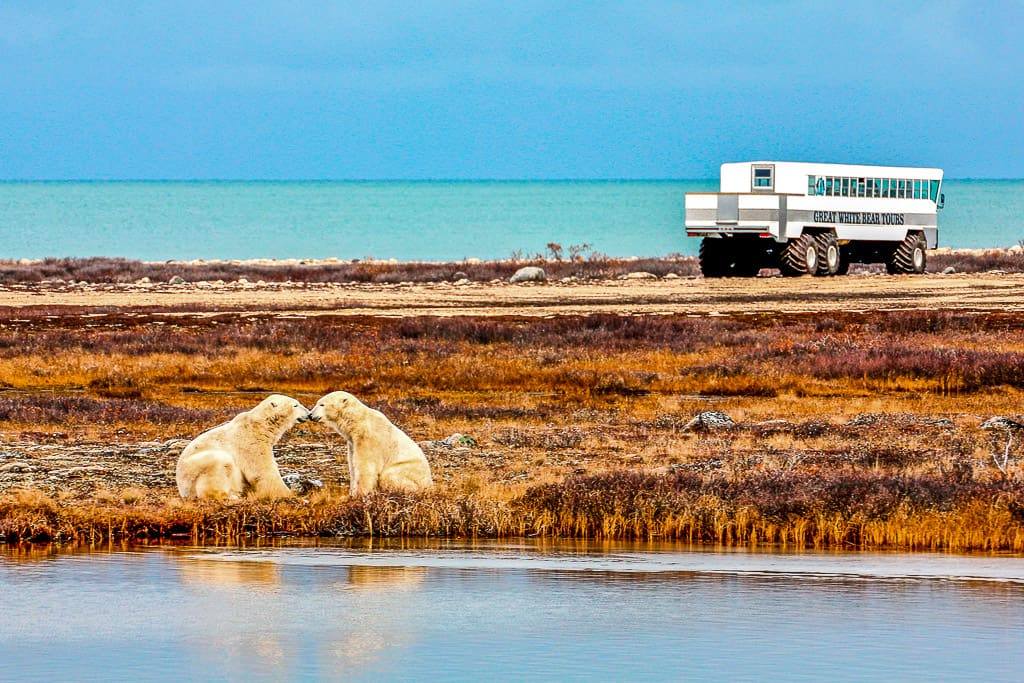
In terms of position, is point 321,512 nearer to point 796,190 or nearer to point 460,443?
point 460,443

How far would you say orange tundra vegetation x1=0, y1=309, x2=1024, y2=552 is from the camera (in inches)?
529

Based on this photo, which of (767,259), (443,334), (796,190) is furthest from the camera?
(767,259)

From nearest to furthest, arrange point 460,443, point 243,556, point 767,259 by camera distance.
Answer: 1. point 243,556
2. point 460,443
3. point 767,259

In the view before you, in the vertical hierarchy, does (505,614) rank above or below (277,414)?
below

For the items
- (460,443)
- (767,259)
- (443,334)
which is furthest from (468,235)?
(460,443)

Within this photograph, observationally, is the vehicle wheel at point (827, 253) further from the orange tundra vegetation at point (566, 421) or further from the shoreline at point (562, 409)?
the orange tundra vegetation at point (566, 421)

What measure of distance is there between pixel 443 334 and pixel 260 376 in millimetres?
6439

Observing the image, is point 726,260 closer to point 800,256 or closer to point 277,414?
point 800,256

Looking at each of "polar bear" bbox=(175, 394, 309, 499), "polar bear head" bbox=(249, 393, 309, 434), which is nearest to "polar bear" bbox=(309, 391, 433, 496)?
"polar bear head" bbox=(249, 393, 309, 434)

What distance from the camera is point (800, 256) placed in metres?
51.3

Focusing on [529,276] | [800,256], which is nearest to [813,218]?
[800,256]

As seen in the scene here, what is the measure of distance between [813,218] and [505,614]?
136 feet

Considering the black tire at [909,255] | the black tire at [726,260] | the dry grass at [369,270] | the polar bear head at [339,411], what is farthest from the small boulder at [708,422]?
the dry grass at [369,270]

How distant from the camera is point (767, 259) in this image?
54.0m
